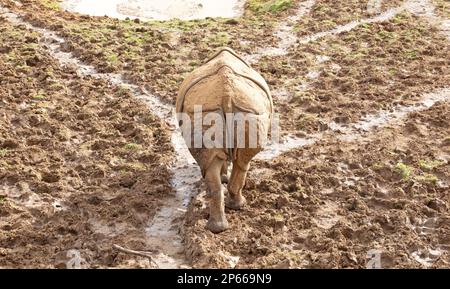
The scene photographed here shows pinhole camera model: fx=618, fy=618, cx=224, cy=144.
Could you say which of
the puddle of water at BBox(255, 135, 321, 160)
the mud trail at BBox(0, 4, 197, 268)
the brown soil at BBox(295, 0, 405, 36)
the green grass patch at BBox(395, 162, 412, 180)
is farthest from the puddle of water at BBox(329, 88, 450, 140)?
the brown soil at BBox(295, 0, 405, 36)

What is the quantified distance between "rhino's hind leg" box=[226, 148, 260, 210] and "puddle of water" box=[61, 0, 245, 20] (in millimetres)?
8014

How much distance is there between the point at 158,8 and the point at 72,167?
25.2 ft

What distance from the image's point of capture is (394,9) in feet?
41.2

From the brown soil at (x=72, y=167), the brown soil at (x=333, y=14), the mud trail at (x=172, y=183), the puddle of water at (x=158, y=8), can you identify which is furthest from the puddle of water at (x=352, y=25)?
the brown soil at (x=72, y=167)

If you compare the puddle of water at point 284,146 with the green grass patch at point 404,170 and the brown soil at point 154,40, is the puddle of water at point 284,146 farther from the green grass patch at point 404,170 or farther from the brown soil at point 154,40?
the brown soil at point 154,40

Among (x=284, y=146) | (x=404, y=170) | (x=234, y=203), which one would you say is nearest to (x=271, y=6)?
(x=284, y=146)

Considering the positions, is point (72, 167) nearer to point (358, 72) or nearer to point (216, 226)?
point (216, 226)

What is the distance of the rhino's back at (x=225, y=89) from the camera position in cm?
552

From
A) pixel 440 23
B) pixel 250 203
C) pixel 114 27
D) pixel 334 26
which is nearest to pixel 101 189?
pixel 250 203

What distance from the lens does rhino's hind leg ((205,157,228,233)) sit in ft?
18.5

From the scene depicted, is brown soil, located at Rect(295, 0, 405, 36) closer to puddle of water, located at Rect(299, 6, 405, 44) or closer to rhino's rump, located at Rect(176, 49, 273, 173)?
puddle of water, located at Rect(299, 6, 405, 44)

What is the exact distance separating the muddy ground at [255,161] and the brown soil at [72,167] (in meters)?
0.02

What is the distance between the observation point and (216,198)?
19.1ft
